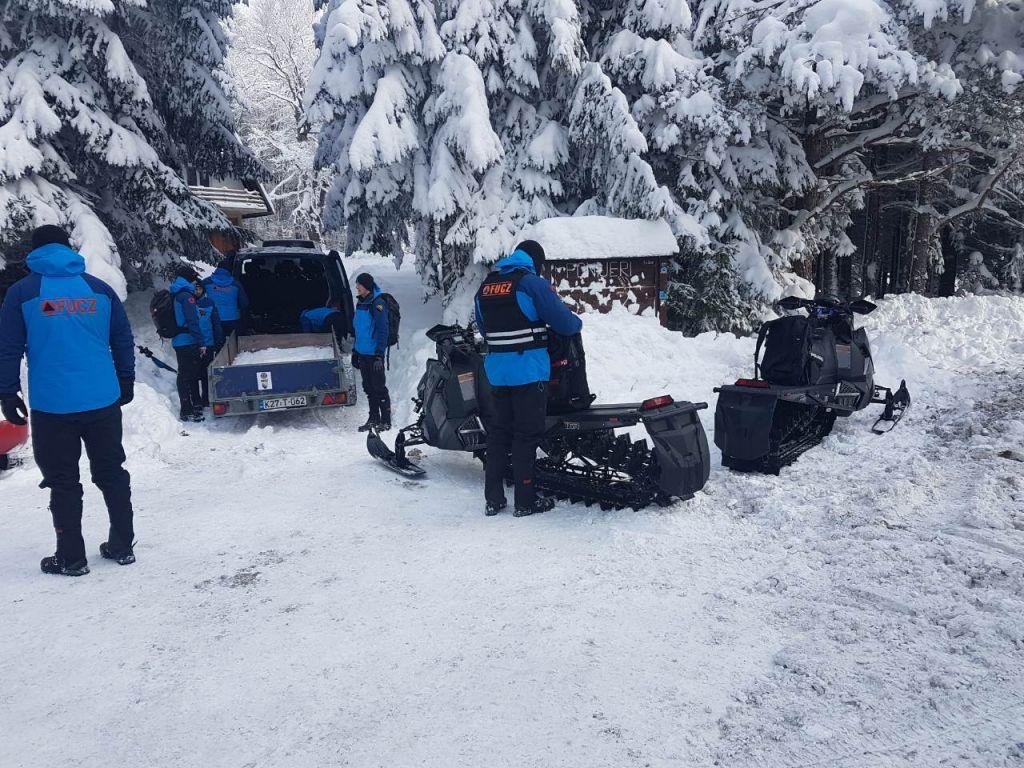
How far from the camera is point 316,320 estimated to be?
10148mm

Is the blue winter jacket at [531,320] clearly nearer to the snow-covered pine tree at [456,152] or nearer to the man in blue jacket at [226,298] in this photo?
the man in blue jacket at [226,298]

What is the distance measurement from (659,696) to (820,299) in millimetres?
5088

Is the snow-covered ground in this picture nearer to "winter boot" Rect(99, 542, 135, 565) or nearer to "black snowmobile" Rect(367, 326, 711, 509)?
"winter boot" Rect(99, 542, 135, 565)

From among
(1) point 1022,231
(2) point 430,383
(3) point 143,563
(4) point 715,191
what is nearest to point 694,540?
(2) point 430,383

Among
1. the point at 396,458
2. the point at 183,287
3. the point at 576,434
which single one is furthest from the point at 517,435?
the point at 183,287

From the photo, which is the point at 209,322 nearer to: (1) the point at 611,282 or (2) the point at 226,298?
(2) the point at 226,298

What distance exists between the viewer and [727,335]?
10.1 m

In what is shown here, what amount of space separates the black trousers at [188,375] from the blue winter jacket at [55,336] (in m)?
4.80

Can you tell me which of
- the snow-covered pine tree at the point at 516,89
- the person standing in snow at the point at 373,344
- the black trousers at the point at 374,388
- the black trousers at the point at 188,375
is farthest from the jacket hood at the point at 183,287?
the snow-covered pine tree at the point at 516,89

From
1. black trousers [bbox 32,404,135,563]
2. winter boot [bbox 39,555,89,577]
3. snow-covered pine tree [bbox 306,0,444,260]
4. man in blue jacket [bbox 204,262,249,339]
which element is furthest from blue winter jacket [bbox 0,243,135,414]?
snow-covered pine tree [bbox 306,0,444,260]

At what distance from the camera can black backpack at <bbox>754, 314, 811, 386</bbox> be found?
618 centimetres

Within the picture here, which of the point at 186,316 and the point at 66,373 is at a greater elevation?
the point at 186,316

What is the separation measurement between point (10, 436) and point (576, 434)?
5079 mm

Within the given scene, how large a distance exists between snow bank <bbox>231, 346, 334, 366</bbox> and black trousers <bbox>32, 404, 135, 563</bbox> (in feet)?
13.6
